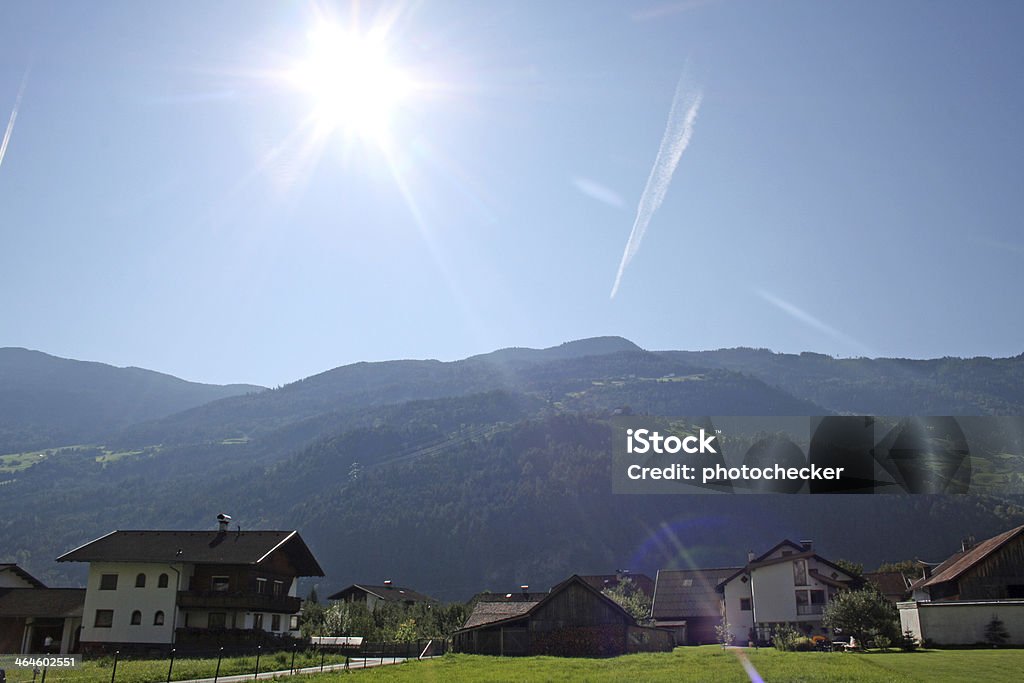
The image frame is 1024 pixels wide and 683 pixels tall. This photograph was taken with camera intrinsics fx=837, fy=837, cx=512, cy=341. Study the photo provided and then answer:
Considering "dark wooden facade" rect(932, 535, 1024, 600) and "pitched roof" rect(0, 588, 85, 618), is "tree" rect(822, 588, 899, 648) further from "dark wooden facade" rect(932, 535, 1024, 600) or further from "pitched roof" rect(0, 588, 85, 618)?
"pitched roof" rect(0, 588, 85, 618)

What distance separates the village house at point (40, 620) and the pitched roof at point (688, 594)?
172 feet

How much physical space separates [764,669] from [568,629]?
2437 centimetres

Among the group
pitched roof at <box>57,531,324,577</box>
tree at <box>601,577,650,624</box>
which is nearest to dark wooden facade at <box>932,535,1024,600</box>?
tree at <box>601,577,650,624</box>

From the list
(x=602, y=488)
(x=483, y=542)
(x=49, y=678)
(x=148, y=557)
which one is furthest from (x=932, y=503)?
(x=49, y=678)

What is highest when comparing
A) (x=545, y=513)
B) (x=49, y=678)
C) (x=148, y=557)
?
(x=545, y=513)

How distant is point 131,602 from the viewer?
187 feet

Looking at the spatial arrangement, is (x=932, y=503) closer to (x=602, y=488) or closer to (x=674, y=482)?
(x=674, y=482)

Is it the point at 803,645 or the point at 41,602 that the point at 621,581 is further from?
the point at 41,602

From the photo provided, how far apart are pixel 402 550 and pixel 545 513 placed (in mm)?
32383

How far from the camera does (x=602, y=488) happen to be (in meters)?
191

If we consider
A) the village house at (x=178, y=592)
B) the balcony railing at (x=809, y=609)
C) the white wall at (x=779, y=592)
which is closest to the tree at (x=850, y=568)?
the white wall at (x=779, y=592)

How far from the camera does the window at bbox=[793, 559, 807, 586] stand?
6988cm

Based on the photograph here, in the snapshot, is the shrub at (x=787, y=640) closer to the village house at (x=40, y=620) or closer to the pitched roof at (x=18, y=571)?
the village house at (x=40, y=620)

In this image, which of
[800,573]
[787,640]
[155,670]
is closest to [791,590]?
[800,573]
